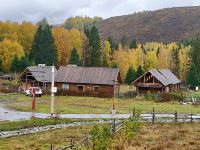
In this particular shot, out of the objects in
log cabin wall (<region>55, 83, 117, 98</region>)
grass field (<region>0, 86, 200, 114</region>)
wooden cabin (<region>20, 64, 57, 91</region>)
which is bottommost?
grass field (<region>0, 86, 200, 114</region>)

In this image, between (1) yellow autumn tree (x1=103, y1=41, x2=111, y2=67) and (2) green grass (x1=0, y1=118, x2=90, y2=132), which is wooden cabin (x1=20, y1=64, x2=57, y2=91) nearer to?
(2) green grass (x1=0, y1=118, x2=90, y2=132)

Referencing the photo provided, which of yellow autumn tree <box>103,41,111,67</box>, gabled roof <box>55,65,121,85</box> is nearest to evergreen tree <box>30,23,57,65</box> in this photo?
yellow autumn tree <box>103,41,111,67</box>

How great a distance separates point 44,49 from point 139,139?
232 feet

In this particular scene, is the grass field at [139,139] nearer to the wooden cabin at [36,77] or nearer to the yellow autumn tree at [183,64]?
the wooden cabin at [36,77]

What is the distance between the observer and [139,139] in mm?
30328

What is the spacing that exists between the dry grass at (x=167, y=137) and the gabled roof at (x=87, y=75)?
31569mm

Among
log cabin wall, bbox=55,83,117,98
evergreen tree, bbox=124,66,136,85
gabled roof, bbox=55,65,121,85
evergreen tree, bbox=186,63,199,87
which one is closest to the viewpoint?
log cabin wall, bbox=55,83,117,98

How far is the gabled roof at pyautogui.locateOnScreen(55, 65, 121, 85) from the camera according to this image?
6988 centimetres

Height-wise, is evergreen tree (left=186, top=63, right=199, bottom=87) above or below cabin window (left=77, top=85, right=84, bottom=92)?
above

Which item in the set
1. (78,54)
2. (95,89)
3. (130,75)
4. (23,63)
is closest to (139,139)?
(95,89)

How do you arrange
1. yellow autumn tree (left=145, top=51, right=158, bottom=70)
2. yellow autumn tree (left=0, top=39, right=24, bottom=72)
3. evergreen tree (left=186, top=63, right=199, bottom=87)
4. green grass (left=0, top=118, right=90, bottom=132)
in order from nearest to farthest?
green grass (left=0, top=118, right=90, bottom=132) < evergreen tree (left=186, top=63, right=199, bottom=87) < yellow autumn tree (left=0, top=39, right=24, bottom=72) < yellow autumn tree (left=145, top=51, right=158, bottom=70)

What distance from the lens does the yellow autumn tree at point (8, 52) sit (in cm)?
9675

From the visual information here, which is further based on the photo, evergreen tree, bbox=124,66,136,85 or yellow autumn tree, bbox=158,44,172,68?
yellow autumn tree, bbox=158,44,172,68

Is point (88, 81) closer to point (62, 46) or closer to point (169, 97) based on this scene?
point (169, 97)
